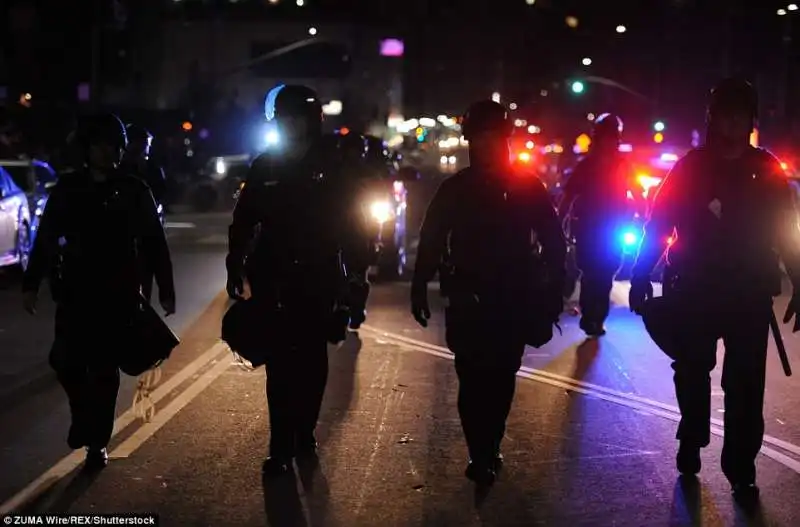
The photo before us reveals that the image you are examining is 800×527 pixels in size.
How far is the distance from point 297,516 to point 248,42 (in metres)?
75.9

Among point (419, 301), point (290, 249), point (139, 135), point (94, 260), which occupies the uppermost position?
point (139, 135)

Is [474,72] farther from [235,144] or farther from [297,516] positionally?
[297,516]

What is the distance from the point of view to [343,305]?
666 cm

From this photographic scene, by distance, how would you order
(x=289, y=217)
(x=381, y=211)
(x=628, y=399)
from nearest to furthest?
1. (x=289, y=217)
2. (x=628, y=399)
3. (x=381, y=211)

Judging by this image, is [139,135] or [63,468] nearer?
[63,468]

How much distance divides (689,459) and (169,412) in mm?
3475

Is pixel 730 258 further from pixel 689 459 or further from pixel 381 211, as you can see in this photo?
pixel 381 211

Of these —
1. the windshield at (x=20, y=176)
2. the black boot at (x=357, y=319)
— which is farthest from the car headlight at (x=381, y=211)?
the windshield at (x=20, y=176)

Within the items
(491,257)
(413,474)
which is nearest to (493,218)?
(491,257)

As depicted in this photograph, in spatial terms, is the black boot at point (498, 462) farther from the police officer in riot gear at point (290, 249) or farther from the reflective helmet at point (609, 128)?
the reflective helmet at point (609, 128)

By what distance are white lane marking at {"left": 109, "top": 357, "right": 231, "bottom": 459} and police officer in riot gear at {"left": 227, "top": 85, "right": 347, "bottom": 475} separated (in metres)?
1.05

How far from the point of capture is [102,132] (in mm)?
6406

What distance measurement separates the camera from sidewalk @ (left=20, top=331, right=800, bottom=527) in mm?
5848

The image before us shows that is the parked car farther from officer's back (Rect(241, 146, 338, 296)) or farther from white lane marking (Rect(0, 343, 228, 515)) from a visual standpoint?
officer's back (Rect(241, 146, 338, 296))
